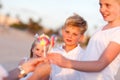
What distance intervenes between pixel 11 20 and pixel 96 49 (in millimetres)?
37340

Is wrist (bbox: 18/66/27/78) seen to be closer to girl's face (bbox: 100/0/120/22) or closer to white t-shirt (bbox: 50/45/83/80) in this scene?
white t-shirt (bbox: 50/45/83/80)

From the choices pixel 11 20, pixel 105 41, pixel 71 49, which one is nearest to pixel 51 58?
pixel 105 41

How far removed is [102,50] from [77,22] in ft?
3.71

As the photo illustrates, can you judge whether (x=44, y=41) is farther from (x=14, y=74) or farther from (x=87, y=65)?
(x=87, y=65)

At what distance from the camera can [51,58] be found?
4953mm

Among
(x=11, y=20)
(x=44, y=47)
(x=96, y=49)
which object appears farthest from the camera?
(x=11, y=20)

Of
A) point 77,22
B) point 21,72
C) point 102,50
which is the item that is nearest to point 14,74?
point 21,72

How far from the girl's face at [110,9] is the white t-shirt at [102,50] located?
0.12 m

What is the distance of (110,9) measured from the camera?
16.9ft

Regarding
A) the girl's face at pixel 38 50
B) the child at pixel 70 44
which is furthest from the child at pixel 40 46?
the child at pixel 70 44

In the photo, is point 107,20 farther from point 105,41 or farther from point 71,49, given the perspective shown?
point 71,49

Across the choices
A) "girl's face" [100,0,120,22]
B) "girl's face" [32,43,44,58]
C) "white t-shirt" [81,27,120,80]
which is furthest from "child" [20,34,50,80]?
"girl's face" [100,0,120,22]

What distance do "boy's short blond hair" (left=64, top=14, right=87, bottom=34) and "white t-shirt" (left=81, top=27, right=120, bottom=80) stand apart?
2.83ft

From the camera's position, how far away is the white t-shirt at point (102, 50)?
516 centimetres
